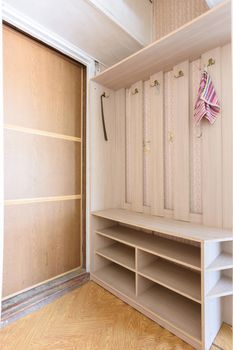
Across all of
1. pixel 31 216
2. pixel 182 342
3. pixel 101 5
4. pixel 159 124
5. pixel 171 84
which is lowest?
pixel 182 342

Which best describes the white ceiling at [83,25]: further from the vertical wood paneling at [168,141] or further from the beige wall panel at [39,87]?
the vertical wood paneling at [168,141]

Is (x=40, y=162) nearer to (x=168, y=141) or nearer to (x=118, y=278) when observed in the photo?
(x=168, y=141)

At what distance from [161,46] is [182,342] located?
2036 mm

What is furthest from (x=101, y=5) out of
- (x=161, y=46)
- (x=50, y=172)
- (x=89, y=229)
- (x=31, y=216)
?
(x=89, y=229)

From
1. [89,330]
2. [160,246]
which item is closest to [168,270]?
[160,246]

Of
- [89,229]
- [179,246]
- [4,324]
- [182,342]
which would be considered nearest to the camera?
[182,342]

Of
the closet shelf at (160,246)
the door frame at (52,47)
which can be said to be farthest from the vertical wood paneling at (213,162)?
the door frame at (52,47)

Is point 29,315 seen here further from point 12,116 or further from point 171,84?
point 171,84

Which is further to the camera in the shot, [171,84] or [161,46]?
[171,84]

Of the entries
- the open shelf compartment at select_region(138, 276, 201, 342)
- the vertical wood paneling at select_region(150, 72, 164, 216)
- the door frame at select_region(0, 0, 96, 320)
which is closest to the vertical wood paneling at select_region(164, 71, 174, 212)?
the vertical wood paneling at select_region(150, 72, 164, 216)

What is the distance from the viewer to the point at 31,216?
5.49ft

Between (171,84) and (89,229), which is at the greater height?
(171,84)

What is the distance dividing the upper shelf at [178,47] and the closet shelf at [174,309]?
193 centimetres

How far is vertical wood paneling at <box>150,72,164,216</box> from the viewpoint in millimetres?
1800
